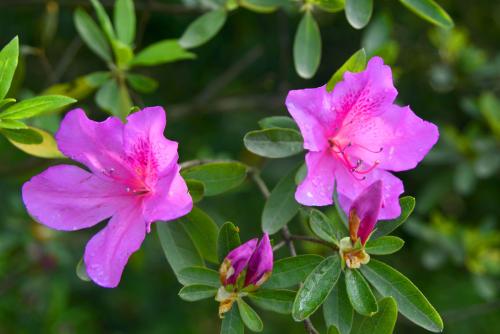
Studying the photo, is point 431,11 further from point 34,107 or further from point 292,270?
point 34,107

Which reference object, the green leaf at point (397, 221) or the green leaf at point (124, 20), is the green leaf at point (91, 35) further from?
the green leaf at point (397, 221)

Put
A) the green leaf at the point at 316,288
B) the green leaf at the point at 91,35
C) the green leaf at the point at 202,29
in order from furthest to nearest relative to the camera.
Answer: the green leaf at the point at 91,35 → the green leaf at the point at 202,29 → the green leaf at the point at 316,288

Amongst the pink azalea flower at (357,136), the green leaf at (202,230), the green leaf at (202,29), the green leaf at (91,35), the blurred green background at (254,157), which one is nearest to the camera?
the pink azalea flower at (357,136)

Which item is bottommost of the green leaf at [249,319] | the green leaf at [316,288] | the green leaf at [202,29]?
the green leaf at [249,319]

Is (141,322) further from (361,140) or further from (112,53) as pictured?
(361,140)

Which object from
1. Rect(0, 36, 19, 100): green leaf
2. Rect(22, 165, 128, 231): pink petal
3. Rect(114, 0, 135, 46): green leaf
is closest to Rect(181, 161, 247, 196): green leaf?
Rect(22, 165, 128, 231): pink petal

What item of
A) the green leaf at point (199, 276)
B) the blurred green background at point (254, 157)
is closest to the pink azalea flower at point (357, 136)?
the green leaf at point (199, 276)

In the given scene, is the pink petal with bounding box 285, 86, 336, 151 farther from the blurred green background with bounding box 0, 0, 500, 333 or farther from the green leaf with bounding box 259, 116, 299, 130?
the blurred green background with bounding box 0, 0, 500, 333

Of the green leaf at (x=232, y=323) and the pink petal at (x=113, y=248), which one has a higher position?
the pink petal at (x=113, y=248)

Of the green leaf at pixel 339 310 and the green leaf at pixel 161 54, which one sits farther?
the green leaf at pixel 161 54

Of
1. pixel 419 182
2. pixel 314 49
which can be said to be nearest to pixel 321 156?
pixel 314 49
